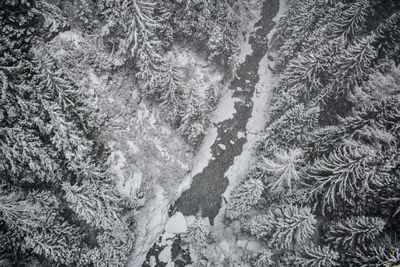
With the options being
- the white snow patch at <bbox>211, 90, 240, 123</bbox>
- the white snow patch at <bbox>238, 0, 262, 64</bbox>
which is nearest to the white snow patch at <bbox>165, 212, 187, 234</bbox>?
the white snow patch at <bbox>211, 90, 240, 123</bbox>

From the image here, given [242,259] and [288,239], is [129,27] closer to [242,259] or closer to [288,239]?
[288,239]

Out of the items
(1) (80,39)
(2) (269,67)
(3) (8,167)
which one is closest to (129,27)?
Result: (1) (80,39)

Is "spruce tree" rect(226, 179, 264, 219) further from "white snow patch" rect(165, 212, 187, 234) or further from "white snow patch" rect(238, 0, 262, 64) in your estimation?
"white snow patch" rect(238, 0, 262, 64)

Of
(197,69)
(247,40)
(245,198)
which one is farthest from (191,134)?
(247,40)

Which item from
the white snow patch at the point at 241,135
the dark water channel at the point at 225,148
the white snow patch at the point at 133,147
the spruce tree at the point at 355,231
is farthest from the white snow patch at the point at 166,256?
the white snow patch at the point at 241,135

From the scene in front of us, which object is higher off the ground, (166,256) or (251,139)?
(251,139)

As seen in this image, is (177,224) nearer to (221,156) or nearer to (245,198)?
(245,198)
